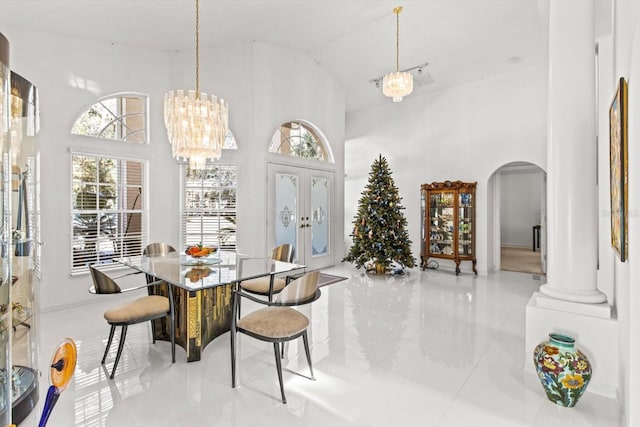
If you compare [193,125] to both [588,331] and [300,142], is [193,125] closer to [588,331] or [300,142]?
[300,142]

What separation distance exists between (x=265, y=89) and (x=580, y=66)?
430cm

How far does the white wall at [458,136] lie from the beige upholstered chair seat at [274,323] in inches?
202

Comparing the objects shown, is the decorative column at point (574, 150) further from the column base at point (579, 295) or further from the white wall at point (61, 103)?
the white wall at point (61, 103)

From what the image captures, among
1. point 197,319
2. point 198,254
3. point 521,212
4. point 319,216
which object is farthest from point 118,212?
point 521,212

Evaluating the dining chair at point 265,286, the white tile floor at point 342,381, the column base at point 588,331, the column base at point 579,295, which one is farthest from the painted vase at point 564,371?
the dining chair at point 265,286

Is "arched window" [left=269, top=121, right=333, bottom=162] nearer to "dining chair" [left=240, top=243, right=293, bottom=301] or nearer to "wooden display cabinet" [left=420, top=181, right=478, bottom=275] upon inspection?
"wooden display cabinet" [left=420, top=181, right=478, bottom=275]

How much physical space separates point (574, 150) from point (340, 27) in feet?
12.9

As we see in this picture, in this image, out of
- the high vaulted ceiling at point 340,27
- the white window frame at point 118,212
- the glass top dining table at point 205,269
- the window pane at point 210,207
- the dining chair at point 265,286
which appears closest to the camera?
the glass top dining table at point 205,269

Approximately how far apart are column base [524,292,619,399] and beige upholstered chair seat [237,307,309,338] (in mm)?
1795

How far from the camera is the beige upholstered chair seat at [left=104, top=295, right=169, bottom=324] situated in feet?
8.20

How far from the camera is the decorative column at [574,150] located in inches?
97.3

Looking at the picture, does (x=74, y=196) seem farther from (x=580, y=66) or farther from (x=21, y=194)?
(x=580, y=66)

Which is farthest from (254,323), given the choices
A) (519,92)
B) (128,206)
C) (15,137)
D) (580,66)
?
(519,92)

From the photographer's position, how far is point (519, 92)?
20.0 feet
